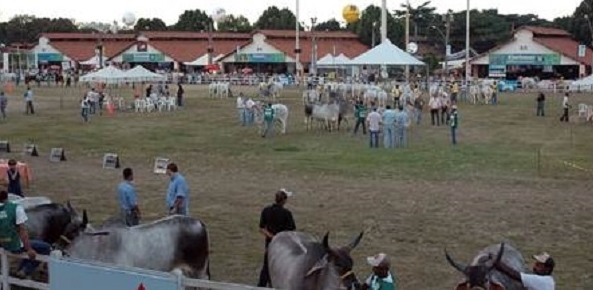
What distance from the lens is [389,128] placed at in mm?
32562

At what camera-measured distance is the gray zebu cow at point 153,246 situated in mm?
12344

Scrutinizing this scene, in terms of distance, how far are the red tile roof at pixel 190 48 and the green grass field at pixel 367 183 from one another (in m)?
62.2

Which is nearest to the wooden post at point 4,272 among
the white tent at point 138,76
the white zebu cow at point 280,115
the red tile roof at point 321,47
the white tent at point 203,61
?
the white zebu cow at point 280,115

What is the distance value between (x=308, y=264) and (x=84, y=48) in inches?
4149

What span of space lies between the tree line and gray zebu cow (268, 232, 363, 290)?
85.2 m

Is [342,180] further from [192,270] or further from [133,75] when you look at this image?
[133,75]

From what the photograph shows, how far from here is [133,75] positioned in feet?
192

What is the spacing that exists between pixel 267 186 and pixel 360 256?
27.5ft

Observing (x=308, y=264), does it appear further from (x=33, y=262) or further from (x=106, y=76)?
(x=106, y=76)

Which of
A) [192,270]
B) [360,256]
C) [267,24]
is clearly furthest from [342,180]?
[267,24]

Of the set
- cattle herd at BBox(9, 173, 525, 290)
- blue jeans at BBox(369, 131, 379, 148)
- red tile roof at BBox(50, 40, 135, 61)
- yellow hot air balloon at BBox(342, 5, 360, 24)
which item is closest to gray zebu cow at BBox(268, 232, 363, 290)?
cattle herd at BBox(9, 173, 525, 290)

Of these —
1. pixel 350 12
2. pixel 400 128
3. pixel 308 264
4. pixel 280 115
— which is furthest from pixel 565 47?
pixel 308 264

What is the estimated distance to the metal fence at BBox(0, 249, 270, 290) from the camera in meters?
8.98

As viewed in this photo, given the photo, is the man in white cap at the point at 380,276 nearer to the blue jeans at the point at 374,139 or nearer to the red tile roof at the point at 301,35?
the blue jeans at the point at 374,139
